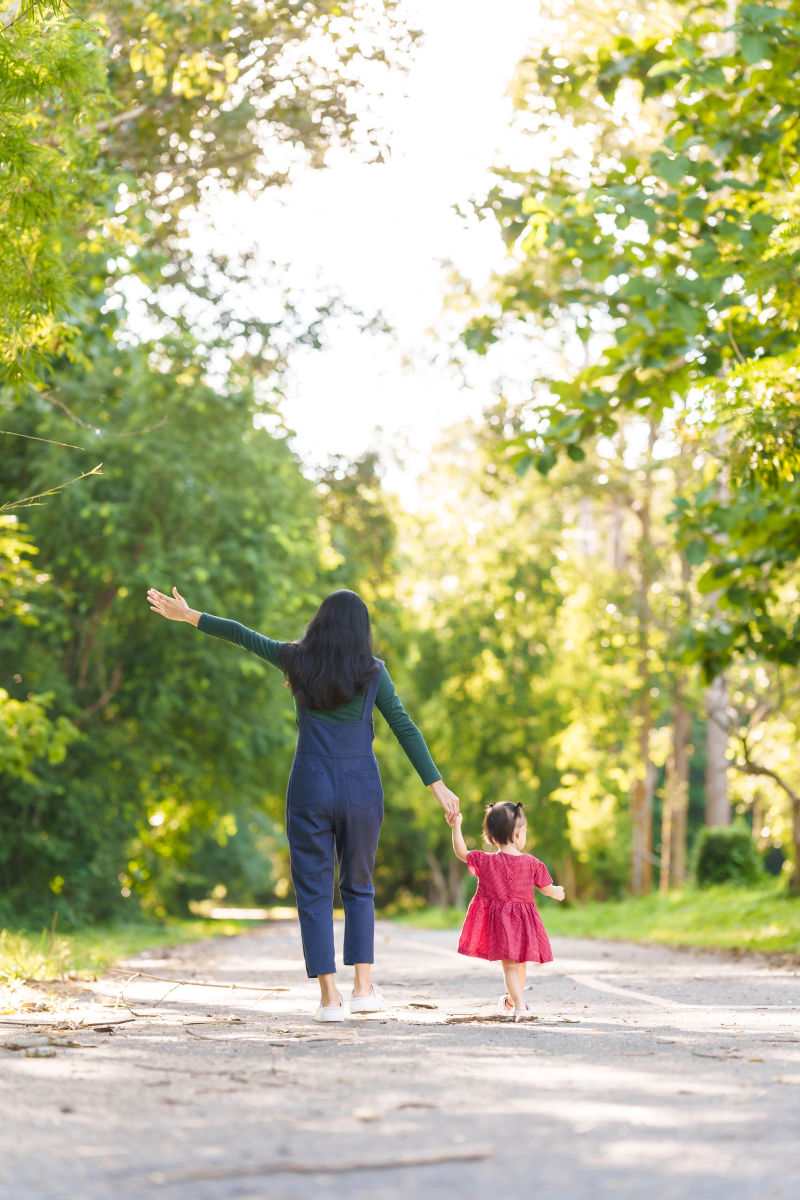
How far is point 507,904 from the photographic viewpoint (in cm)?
610

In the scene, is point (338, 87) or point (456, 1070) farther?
point (338, 87)

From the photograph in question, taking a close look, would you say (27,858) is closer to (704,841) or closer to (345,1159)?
(704,841)

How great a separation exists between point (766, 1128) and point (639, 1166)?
55 centimetres

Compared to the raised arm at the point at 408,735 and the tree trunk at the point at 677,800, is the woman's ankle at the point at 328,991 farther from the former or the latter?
the tree trunk at the point at 677,800

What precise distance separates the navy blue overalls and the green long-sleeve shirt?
2.2 inches

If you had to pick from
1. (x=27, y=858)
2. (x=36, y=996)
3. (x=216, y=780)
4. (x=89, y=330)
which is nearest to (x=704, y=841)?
(x=216, y=780)

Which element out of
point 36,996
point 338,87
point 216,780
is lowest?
point 36,996

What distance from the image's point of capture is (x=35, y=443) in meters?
16.9

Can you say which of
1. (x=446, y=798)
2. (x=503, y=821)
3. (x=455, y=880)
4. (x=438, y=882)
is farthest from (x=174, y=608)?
(x=455, y=880)

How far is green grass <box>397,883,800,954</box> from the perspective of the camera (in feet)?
45.9

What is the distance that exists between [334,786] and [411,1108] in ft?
8.20

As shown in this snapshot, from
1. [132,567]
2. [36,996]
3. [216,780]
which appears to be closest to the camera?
[36,996]

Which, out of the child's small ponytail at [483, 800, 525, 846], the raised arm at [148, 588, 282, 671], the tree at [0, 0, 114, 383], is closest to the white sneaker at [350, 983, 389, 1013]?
the child's small ponytail at [483, 800, 525, 846]

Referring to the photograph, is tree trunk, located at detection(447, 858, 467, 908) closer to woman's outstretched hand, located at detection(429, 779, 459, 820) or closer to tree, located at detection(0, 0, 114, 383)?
tree, located at detection(0, 0, 114, 383)
